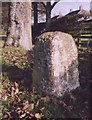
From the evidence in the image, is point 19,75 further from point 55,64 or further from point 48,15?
point 48,15

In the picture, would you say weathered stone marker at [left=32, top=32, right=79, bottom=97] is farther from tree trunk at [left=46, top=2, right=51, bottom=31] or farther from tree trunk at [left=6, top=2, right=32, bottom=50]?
tree trunk at [left=46, top=2, right=51, bottom=31]

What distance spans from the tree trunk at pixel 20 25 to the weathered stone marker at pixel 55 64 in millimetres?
4282

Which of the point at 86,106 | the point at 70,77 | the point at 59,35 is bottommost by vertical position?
the point at 86,106

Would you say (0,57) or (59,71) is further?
(0,57)

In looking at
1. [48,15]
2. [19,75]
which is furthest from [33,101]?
[48,15]

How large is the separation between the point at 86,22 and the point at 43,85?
7866 mm

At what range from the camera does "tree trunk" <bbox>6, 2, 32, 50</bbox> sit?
10023mm

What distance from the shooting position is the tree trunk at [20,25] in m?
10.0

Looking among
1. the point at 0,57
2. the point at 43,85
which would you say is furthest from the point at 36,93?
the point at 0,57

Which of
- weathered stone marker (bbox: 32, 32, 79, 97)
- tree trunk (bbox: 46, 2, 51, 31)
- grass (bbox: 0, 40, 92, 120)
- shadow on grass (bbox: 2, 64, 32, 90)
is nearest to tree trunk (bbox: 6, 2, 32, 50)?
shadow on grass (bbox: 2, 64, 32, 90)

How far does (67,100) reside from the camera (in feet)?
18.2

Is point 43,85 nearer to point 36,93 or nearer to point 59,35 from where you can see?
point 36,93

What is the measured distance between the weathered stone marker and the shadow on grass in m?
0.48

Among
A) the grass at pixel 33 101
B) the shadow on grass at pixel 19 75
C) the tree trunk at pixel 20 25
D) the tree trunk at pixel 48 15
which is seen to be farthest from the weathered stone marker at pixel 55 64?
the tree trunk at pixel 48 15
